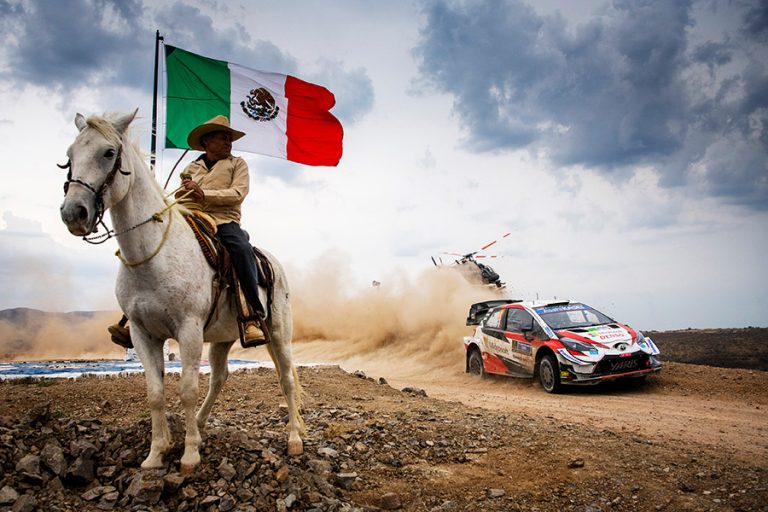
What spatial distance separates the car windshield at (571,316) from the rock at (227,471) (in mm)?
9135

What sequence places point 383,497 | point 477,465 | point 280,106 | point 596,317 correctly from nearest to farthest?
point 383,497
point 477,465
point 280,106
point 596,317

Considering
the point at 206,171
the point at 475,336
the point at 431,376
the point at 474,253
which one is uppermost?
the point at 474,253

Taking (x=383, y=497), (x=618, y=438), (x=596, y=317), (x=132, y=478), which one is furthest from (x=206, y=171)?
(x=596, y=317)

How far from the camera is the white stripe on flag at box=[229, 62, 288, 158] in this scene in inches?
338

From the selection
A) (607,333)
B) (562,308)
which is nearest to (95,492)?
(607,333)

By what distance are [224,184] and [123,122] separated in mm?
1313

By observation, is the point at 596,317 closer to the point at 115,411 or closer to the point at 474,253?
the point at 115,411

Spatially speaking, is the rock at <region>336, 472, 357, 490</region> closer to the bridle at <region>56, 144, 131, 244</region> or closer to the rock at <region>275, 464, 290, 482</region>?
the rock at <region>275, 464, 290, 482</region>

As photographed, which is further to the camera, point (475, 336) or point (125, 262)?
point (475, 336)

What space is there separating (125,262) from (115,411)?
14.8 feet

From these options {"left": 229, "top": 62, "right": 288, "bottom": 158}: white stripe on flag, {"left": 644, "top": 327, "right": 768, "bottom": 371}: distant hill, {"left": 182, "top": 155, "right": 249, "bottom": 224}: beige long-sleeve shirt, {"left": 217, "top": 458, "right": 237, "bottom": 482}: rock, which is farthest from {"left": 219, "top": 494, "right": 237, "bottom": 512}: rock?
Answer: {"left": 644, "top": 327, "right": 768, "bottom": 371}: distant hill

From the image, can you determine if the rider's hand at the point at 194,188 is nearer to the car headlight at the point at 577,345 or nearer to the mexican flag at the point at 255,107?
the mexican flag at the point at 255,107

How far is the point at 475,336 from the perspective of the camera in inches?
566

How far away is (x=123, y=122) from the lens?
4000 mm
